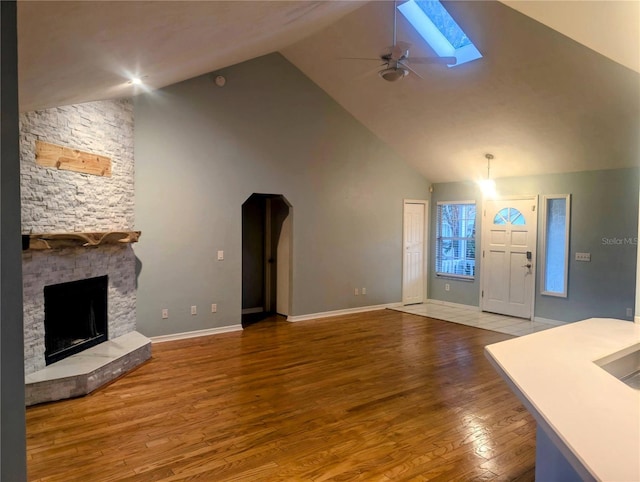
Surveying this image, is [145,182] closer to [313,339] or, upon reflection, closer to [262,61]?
[262,61]

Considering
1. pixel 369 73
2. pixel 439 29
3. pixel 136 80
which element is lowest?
pixel 136 80

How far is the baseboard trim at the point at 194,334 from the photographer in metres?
5.18

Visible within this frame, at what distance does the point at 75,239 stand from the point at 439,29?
4.85 meters

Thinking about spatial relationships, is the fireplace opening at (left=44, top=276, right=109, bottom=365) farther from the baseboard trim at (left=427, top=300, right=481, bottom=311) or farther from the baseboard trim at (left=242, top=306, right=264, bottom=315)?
the baseboard trim at (left=427, top=300, right=481, bottom=311)

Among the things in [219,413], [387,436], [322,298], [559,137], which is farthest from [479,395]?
[559,137]

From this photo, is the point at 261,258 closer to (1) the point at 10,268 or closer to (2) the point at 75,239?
(2) the point at 75,239

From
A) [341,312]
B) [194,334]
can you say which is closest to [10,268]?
[194,334]

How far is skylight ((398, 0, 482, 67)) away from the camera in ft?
15.3

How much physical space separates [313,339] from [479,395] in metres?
2.38

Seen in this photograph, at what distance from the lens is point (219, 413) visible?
10.5 feet

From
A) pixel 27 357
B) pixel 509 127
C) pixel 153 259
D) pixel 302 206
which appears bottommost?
pixel 27 357

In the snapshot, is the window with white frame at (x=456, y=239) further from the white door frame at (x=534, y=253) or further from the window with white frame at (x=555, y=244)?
the window with white frame at (x=555, y=244)

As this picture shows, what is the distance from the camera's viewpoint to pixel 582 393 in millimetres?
1291

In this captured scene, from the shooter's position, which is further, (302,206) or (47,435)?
(302,206)
